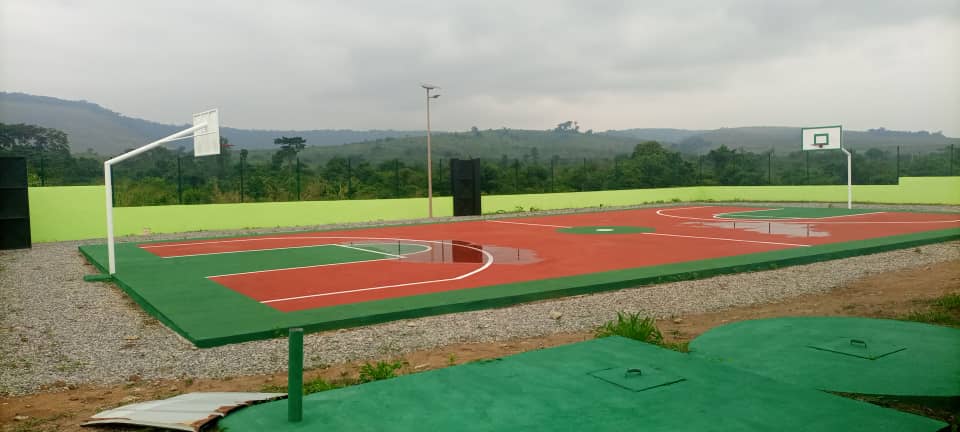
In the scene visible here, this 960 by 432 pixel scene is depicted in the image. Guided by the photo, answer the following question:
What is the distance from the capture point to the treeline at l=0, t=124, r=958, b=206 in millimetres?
23328

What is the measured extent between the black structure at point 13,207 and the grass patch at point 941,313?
57.7 ft

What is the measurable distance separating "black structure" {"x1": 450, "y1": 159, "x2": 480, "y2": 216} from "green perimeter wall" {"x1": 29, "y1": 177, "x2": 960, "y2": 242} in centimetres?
70

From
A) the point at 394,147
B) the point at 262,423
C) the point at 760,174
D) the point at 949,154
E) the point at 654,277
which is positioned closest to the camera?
the point at 262,423

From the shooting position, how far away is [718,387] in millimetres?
4516

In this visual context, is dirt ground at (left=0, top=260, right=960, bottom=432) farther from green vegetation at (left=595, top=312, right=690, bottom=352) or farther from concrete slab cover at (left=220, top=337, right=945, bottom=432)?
concrete slab cover at (left=220, top=337, right=945, bottom=432)

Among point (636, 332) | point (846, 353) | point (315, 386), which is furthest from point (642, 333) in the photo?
point (315, 386)

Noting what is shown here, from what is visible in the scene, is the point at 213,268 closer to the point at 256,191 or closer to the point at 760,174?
the point at 256,191

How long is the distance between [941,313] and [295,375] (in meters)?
6.70

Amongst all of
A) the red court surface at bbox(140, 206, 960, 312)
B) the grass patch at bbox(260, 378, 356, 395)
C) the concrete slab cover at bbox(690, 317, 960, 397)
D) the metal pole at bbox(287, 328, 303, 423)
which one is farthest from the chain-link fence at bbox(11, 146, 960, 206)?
the concrete slab cover at bbox(690, 317, 960, 397)

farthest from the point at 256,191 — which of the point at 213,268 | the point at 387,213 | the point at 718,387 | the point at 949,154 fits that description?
the point at 949,154

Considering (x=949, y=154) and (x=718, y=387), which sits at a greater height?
(x=949, y=154)

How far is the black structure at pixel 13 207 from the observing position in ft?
52.3

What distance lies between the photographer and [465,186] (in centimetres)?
2502

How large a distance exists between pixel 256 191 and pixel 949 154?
92.3 feet
